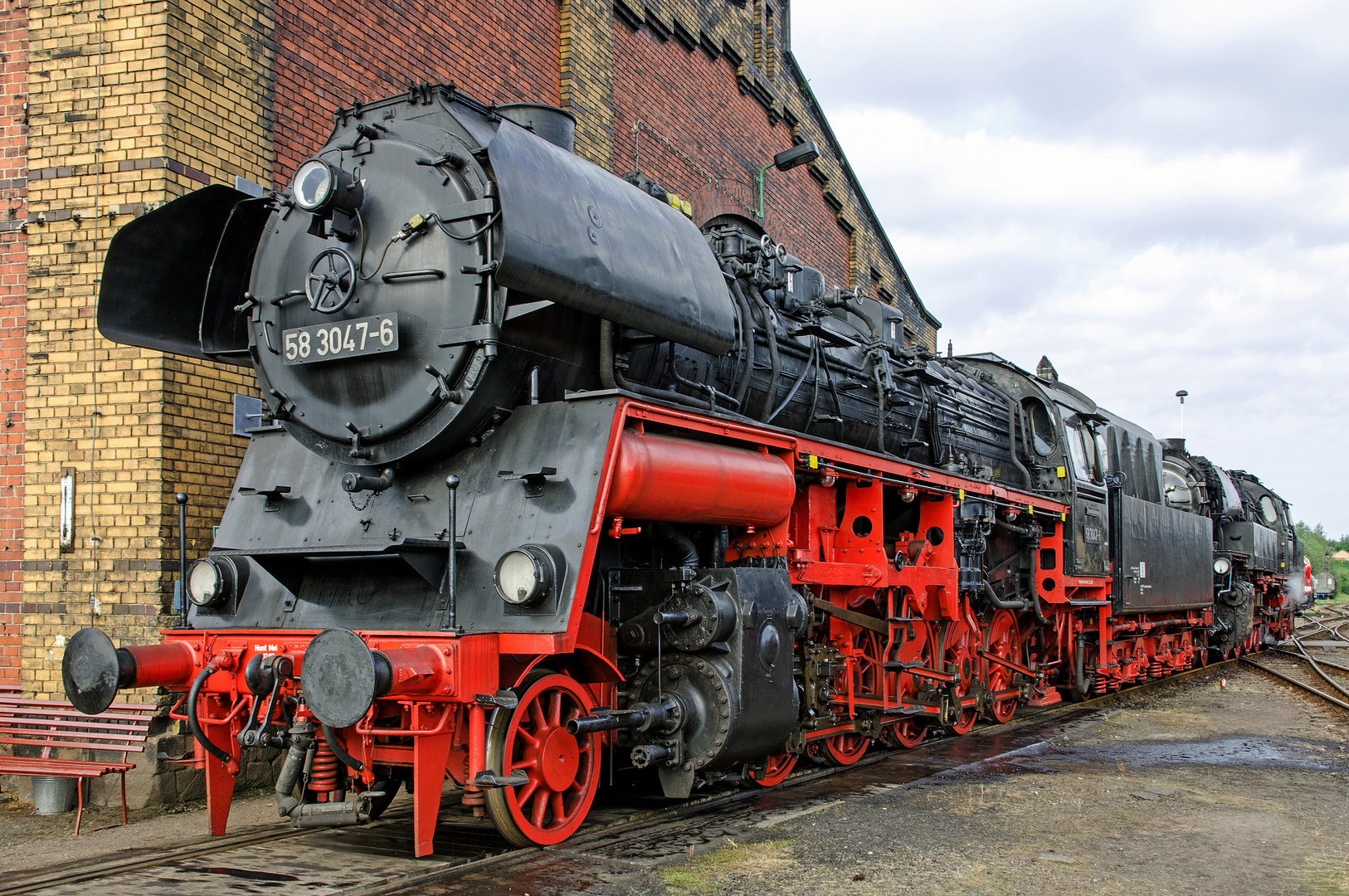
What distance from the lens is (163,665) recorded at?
469 centimetres

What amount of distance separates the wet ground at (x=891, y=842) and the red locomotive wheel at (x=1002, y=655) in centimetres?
187

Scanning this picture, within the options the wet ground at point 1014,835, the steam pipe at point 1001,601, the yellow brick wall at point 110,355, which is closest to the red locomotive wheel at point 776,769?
the wet ground at point 1014,835

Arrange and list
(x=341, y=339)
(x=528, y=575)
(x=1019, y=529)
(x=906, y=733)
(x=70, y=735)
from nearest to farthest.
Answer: (x=528, y=575), (x=341, y=339), (x=70, y=735), (x=906, y=733), (x=1019, y=529)

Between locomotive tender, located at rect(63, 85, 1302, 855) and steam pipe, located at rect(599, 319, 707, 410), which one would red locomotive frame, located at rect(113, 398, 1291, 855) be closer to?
locomotive tender, located at rect(63, 85, 1302, 855)

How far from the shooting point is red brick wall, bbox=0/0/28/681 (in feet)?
21.3

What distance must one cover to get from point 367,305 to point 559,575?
62.7 inches

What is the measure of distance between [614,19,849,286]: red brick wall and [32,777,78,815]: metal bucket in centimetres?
744

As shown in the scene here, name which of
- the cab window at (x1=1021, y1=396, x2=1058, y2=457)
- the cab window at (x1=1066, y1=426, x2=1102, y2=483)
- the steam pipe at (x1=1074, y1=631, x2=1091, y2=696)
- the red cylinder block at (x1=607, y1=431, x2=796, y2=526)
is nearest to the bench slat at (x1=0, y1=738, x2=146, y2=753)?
the red cylinder block at (x1=607, y1=431, x2=796, y2=526)

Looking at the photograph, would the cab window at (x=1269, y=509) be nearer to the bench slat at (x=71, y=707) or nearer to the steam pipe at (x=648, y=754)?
the steam pipe at (x=648, y=754)

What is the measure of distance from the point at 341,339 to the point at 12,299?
3057 mm

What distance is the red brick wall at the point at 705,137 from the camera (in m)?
11.7

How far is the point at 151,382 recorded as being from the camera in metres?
6.27

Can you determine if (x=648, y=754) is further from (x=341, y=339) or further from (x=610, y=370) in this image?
(x=341, y=339)

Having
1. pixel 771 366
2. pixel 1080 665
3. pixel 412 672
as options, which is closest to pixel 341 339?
pixel 412 672
